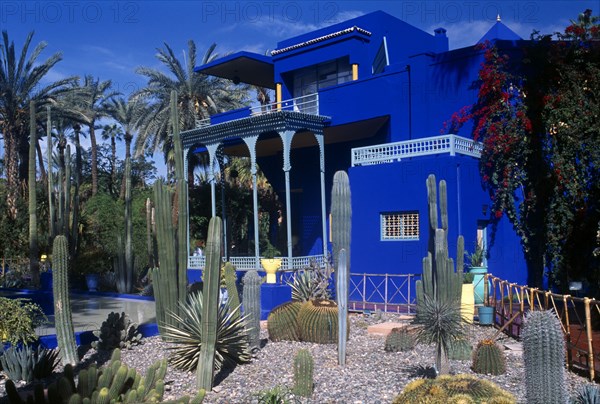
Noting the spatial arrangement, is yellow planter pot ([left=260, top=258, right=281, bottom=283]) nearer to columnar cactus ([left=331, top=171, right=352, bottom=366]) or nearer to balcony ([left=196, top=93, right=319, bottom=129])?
balcony ([left=196, top=93, right=319, bottom=129])

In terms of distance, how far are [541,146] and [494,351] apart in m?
8.69

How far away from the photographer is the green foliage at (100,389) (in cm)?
533

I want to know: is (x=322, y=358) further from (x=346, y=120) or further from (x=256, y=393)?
(x=346, y=120)

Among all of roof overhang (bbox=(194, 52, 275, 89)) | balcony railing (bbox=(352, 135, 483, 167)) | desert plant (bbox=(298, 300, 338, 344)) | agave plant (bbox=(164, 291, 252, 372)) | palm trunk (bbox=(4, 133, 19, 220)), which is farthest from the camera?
palm trunk (bbox=(4, 133, 19, 220))

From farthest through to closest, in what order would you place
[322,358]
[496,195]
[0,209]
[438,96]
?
[0,209] → [438,96] → [496,195] → [322,358]

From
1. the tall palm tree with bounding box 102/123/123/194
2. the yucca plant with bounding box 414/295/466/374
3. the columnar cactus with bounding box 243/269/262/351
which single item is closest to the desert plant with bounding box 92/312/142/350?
the columnar cactus with bounding box 243/269/262/351

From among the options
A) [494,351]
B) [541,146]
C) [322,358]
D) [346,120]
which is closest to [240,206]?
[346,120]

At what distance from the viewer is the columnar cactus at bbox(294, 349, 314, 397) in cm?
759

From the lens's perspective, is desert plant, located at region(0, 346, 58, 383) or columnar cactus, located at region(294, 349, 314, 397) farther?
desert plant, located at region(0, 346, 58, 383)

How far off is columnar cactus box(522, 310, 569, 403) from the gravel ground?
1.53 metres

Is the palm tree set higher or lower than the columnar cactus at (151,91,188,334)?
higher

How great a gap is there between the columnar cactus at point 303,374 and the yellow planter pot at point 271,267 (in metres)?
8.98

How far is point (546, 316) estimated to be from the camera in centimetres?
614

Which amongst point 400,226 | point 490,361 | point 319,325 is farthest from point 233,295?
point 400,226
